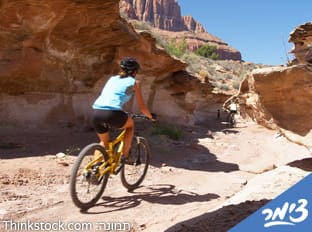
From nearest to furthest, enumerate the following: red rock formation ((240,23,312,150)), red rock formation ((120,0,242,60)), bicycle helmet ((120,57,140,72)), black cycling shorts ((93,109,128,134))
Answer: black cycling shorts ((93,109,128,134)) → bicycle helmet ((120,57,140,72)) → red rock formation ((240,23,312,150)) → red rock formation ((120,0,242,60))

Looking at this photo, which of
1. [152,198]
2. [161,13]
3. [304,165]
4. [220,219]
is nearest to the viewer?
[220,219]

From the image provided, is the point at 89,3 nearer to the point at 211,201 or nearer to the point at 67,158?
the point at 67,158

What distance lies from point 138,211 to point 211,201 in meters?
1.11

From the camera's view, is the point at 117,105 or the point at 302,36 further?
the point at 302,36

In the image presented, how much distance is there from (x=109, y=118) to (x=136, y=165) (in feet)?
4.23

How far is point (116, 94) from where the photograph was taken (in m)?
4.01

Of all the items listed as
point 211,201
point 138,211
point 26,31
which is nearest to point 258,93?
point 211,201

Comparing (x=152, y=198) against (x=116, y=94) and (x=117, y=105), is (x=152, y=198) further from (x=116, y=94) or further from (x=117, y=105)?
(x=116, y=94)

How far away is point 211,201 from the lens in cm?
435

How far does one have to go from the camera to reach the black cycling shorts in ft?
12.8

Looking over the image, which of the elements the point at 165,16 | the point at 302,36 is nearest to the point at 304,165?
the point at 302,36

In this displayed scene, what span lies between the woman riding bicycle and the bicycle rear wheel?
55 centimetres

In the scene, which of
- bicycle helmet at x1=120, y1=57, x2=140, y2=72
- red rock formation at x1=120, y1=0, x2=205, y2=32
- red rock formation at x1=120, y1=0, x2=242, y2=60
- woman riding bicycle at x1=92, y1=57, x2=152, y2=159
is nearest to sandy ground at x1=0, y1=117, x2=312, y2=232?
woman riding bicycle at x1=92, y1=57, x2=152, y2=159

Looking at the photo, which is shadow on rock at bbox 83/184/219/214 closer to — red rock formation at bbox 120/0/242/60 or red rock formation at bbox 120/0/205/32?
red rock formation at bbox 120/0/242/60
